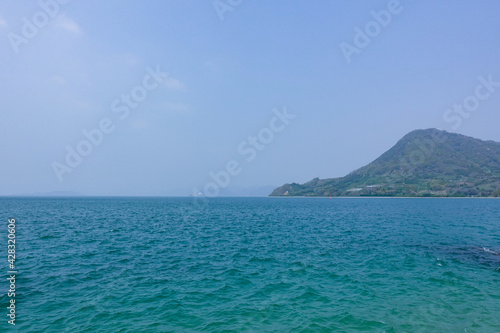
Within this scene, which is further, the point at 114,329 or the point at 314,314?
the point at 314,314

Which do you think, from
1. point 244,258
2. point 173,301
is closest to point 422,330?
point 173,301

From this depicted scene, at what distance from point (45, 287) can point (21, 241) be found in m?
24.4

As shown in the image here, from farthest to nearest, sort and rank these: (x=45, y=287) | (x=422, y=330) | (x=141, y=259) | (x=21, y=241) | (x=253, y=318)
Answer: (x=21, y=241) < (x=141, y=259) < (x=45, y=287) < (x=253, y=318) < (x=422, y=330)

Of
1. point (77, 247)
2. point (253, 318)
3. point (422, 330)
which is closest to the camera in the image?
point (422, 330)

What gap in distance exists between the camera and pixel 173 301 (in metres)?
18.1

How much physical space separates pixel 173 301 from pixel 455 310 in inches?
675

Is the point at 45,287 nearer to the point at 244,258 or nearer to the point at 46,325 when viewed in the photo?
the point at 46,325

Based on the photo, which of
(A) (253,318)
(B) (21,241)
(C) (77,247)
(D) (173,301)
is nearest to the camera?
(A) (253,318)

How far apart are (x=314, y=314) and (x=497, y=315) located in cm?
1031

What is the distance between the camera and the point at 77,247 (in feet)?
116

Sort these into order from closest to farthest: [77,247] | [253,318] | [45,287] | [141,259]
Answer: [253,318] → [45,287] → [141,259] → [77,247]

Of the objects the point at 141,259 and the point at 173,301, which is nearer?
the point at 173,301

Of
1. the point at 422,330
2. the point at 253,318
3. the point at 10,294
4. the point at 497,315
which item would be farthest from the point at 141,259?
the point at 497,315

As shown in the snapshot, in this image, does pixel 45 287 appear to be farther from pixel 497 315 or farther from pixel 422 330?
pixel 497 315
